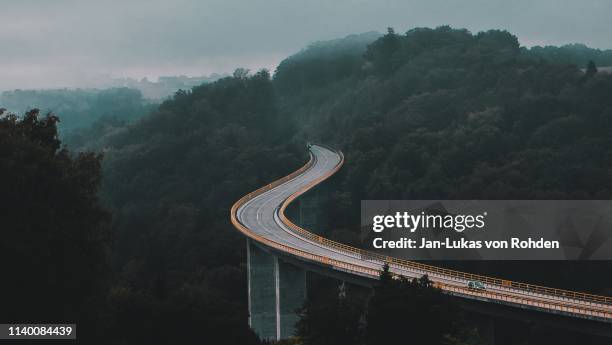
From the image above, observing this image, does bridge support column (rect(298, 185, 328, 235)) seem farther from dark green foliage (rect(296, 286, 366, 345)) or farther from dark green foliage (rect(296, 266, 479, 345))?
dark green foliage (rect(296, 266, 479, 345))

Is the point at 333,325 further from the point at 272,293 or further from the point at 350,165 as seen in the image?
the point at 350,165

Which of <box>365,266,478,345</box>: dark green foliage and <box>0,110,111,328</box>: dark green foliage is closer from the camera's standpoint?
<box>0,110,111,328</box>: dark green foliage

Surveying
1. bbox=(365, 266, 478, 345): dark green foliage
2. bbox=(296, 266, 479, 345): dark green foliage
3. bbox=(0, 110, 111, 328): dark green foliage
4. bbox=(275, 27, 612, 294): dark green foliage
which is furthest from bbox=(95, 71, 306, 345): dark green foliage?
bbox=(275, 27, 612, 294): dark green foliage

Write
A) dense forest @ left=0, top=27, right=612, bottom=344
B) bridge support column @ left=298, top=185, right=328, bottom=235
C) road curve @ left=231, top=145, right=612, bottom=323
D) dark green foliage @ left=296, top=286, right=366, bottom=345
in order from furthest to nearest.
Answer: bridge support column @ left=298, top=185, right=328, bottom=235
dense forest @ left=0, top=27, right=612, bottom=344
road curve @ left=231, top=145, right=612, bottom=323
dark green foliage @ left=296, top=286, right=366, bottom=345

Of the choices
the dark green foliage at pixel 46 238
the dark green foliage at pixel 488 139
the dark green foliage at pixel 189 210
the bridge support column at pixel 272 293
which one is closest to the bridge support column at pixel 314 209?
the dark green foliage at pixel 488 139

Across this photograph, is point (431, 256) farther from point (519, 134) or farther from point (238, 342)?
point (519, 134)

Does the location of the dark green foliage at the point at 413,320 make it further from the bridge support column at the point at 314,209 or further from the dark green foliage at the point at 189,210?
the bridge support column at the point at 314,209
